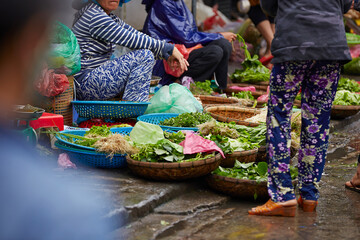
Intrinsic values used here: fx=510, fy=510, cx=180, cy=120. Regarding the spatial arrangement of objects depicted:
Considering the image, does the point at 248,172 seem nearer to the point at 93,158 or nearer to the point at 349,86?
the point at 93,158

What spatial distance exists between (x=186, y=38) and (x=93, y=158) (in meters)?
3.76

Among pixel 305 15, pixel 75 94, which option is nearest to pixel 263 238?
pixel 305 15

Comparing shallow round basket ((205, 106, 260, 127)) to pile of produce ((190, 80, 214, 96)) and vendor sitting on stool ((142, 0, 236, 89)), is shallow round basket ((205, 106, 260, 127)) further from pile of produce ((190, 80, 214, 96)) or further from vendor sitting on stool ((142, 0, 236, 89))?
vendor sitting on stool ((142, 0, 236, 89))

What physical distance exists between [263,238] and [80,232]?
1.95 metres

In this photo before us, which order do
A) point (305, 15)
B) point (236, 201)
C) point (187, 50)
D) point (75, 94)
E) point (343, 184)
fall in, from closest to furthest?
point (305, 15), point (236, 201), point (343, 184), point (75, 94), point (187, 50)

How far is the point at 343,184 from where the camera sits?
14.9 feet

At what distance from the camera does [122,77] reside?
17.7ft

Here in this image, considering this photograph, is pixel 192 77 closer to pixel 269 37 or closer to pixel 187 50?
pixel 187 50

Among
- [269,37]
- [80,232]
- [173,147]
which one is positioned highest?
[269,37]

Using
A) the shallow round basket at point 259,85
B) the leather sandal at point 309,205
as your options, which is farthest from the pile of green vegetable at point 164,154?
the shallow round basket at point 259,85

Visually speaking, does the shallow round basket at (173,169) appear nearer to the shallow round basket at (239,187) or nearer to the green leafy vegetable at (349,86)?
the shallow round basket at (239,187)

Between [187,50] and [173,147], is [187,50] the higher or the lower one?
the higher one

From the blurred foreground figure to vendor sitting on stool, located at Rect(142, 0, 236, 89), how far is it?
19.7ft

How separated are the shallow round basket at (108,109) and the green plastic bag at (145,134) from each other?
3.11 ft
